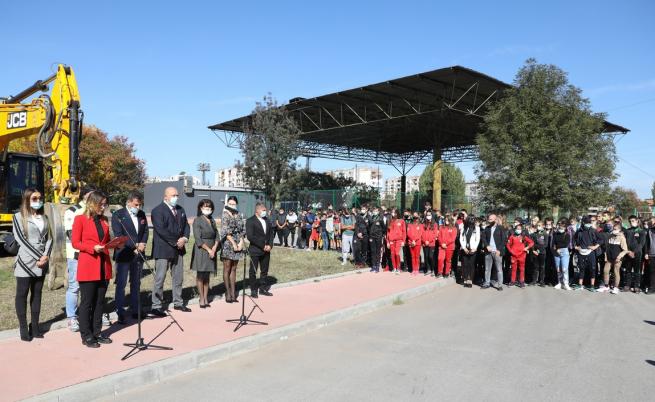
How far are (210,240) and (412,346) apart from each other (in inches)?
160

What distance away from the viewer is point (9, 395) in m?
4.47

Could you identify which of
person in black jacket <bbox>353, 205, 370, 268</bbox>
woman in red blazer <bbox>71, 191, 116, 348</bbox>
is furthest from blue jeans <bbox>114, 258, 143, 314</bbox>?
person in black jacket <bbox>353, 205, 370, 268</bbox>

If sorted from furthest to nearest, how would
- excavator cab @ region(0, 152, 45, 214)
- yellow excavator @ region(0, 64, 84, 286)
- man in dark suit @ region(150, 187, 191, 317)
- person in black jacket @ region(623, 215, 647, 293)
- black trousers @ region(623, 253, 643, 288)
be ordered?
excavator cab @ region(0, 152, 45, 214)
black trousers @ region(623, 253, 643, 288)
person in black jacket @ region(623, 215, 647, 293)
yellow excavator @ region(0, 64, 84, 286)
man in dark suit @ region(150, 187, 191, 317)

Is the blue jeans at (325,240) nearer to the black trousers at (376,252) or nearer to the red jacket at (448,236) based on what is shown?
the black trousers at (376,252)

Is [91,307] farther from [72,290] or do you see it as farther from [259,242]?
[259,242]

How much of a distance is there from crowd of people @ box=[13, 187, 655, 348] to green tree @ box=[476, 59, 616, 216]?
5950 mm

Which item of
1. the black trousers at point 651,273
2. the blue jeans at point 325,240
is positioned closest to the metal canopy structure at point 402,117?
the blue jeans at point 325,240

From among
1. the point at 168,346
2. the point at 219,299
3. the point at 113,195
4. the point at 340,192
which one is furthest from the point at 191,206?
the point at 168,346

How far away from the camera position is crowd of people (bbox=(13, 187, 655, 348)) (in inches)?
248

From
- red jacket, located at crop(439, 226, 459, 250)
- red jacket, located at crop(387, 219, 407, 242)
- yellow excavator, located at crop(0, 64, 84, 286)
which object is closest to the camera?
yellow excavator, located at crop(0, 64, 84, 286)

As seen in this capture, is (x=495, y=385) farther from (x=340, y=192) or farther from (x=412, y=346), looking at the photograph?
(x=340, y=192)

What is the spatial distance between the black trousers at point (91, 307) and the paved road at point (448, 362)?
1514 mm

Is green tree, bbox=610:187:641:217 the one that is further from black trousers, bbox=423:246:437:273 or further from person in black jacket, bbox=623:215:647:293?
black trousers, bbox=423:246:437:273

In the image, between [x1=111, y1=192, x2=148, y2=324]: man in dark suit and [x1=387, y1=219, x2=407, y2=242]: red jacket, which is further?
[x1=387, y1=219, x2=407, y2=242]: red jacket
